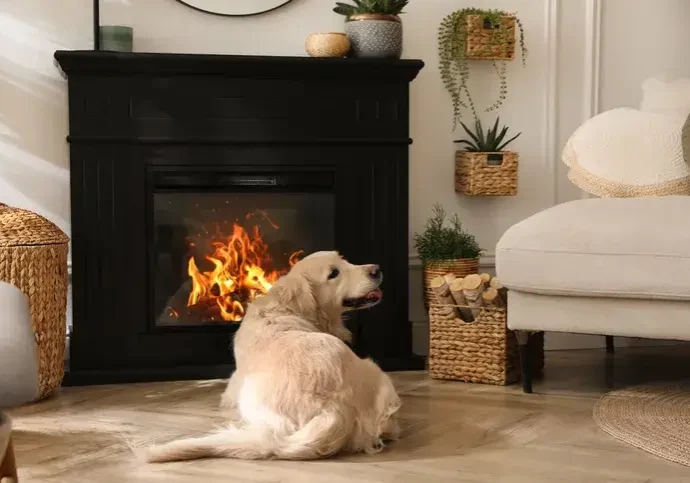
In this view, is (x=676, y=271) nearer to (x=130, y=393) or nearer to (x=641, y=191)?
(x=641, y=191)

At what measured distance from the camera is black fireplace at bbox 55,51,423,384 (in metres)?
3.18

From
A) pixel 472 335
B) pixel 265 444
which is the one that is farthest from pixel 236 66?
pixel 265 444

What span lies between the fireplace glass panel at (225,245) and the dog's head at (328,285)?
59cm

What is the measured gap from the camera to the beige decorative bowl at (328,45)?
3.29 m

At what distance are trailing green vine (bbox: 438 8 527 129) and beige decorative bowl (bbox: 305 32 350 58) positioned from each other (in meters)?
0.50

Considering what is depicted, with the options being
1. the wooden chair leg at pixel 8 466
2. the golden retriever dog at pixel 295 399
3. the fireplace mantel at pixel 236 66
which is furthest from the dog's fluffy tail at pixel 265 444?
the fireplace mantel at pixel 236 66

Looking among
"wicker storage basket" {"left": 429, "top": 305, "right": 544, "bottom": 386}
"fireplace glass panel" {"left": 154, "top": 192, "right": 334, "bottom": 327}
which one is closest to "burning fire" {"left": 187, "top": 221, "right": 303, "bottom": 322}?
"fireplace glass panel" {"left": 154, "top": 192, "right": 334, "bottom": 327}

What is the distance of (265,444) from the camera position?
2.18 metres

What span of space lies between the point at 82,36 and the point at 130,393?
1226mm

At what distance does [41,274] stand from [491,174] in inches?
63.3

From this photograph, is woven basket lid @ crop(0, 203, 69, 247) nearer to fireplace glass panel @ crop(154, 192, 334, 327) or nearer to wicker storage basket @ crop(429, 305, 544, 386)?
fireplace glass panel @ crop(154, 192, 334, 327)

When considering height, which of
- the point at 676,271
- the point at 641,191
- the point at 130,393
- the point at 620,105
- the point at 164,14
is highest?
the point at 164,14

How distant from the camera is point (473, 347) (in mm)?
3182

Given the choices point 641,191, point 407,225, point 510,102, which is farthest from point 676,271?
point 510,102
